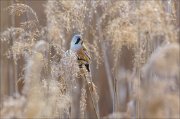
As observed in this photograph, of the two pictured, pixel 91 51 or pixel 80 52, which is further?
pixel 91 51

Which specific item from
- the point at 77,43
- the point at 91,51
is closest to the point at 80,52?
the point at 77,43

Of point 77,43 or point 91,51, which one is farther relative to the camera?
point 91,51

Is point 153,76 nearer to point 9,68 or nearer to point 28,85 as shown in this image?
point 28,85

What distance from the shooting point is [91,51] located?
2844 mm

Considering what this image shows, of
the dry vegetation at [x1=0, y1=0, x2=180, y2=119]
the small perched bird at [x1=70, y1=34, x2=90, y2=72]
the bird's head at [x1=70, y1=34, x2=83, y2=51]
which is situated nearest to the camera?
the dry vegetation at [x1=0, y1=0, x2=180, y2=119]

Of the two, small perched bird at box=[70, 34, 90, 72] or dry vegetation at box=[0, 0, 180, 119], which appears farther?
small perched bird at box=[70, 34, 90, 72]

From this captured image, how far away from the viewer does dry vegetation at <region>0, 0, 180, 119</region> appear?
1.39m

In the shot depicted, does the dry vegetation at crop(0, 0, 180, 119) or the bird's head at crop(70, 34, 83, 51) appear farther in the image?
the bird's head at crop(70, 34, 83, 51)

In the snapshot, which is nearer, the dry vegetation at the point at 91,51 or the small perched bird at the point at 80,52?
the dry vegetation at the point at 91,51

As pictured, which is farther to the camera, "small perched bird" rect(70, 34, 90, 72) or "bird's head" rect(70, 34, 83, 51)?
"bird's head" rect(70, 34, 83, 51)

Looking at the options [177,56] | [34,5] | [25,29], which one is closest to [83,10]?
[25,29]

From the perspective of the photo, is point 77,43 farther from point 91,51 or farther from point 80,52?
point 91,51

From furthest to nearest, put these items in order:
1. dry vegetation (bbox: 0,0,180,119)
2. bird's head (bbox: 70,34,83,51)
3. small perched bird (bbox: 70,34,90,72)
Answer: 1. bird's head (bbox: 70,34,83,51)
2. small perched bird (bbox: 70,34,90,72)
3. dry vegetation (bbox: 0,0,180,119)

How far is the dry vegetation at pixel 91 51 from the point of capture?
4.57 feet
